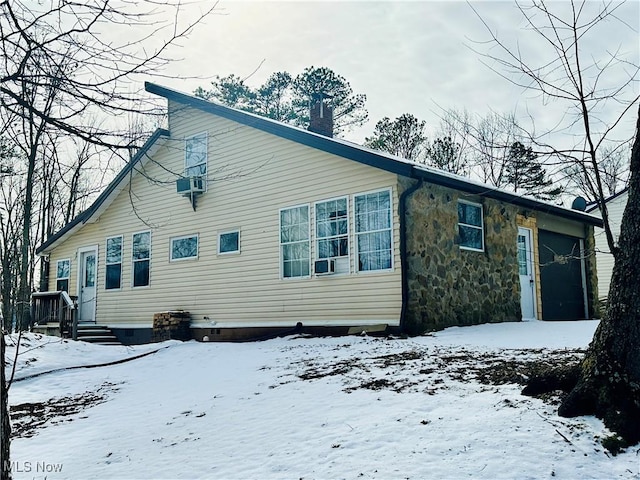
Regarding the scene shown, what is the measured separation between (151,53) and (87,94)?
1.77 ft

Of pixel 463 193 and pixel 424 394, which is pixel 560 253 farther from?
pixel 424 394

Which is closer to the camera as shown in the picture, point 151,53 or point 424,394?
point 151,53

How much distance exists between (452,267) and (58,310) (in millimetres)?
10064

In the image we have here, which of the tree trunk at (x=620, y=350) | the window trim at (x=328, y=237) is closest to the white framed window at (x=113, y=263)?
the window trim at (x=328, y=237)

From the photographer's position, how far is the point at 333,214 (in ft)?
34.2

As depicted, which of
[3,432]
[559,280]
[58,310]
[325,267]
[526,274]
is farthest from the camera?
[58,310]

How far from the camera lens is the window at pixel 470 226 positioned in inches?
420

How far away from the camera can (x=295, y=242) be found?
11016 mm

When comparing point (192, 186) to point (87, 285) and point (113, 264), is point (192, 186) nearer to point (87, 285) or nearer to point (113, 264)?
point (113, 264)

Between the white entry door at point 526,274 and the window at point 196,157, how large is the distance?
25.1ft

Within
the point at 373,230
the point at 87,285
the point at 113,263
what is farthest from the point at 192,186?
the point at 87,285

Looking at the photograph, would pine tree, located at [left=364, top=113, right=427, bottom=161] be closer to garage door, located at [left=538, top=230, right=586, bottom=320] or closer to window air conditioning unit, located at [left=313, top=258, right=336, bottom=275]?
garage door, located at [left=538, top=230, right=586, bottom=320]

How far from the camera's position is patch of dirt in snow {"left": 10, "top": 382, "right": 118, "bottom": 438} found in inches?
228

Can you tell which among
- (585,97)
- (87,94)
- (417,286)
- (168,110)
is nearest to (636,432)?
(585,97)
